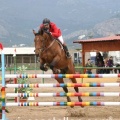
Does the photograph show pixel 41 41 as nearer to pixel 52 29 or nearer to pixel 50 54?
pixel 50 54

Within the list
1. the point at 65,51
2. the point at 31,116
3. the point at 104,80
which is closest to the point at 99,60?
the point at 104,80

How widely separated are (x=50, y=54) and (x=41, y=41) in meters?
0.58

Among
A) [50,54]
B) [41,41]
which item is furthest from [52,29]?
[41,41]

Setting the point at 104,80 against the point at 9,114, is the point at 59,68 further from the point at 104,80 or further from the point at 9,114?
the point at 104,80

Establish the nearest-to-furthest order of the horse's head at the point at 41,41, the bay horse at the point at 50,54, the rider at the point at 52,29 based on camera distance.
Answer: the horse's head at the point at 41,41 → the bay horse at the point at 50,54 → the rider at the point at 52,29

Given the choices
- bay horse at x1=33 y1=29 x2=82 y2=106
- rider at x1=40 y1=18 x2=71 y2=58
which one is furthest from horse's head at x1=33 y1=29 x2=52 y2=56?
rider at x1=40 y1=18 x2=71 y2=58

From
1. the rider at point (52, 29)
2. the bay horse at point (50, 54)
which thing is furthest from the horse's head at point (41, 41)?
the rider at point (52, 29)

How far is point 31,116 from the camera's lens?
9523mm

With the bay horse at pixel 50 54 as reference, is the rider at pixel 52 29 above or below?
above

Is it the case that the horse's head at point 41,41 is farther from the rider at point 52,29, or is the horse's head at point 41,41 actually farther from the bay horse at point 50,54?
the rider at point 52,29

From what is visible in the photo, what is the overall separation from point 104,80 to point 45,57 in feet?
36.9

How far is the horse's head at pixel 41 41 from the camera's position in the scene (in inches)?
389

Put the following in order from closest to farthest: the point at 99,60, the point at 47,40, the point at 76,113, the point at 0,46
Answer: the point at 0,46, the point at 76,113, the point at 47,40, the point at 99,60

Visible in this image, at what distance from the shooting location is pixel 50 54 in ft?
34.4
